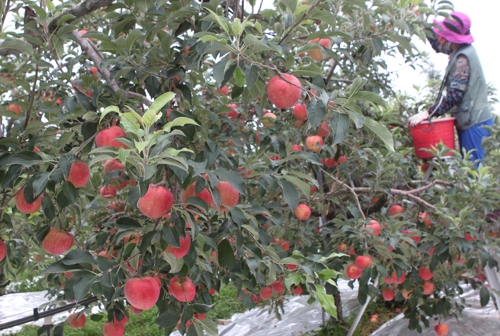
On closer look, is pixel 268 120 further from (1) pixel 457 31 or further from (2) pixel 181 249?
(1) pixel 457 31

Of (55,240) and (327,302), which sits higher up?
(327,302)

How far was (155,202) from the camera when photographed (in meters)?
0.97

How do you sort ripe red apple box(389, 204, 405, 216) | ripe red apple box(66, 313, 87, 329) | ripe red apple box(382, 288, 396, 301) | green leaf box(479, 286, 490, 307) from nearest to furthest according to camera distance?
ripe red apple box(66, 313, 87, 329) → ripe red apple box(389, 204, 405, 216) → green leaf box(479, 286, 490, 307) → ripe red apple box(382, 288, 396, 301)

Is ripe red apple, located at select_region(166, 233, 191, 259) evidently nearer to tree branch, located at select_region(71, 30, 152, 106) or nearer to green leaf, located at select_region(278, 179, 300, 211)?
green leaf, located at select_region(278, 179, 300, 211)

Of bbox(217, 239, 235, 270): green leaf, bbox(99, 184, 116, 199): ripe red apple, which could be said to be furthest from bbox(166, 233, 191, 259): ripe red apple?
bbox(99, 184, 116, 199): ripe red apple

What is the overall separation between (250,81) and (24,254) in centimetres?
190

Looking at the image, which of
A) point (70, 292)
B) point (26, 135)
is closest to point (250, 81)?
point (26, 135)

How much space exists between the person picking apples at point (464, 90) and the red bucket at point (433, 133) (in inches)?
2.0

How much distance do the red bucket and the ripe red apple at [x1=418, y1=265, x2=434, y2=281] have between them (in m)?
0.76

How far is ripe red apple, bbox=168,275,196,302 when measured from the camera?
4.23ft

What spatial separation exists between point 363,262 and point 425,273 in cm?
70

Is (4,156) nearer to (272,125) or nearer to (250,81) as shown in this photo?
(250,81)

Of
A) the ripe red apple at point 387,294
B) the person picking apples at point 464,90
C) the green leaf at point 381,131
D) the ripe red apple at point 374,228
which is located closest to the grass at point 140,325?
the ripe red apple at point 387,294

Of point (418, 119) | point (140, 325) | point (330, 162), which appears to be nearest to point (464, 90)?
point (418, 119)
